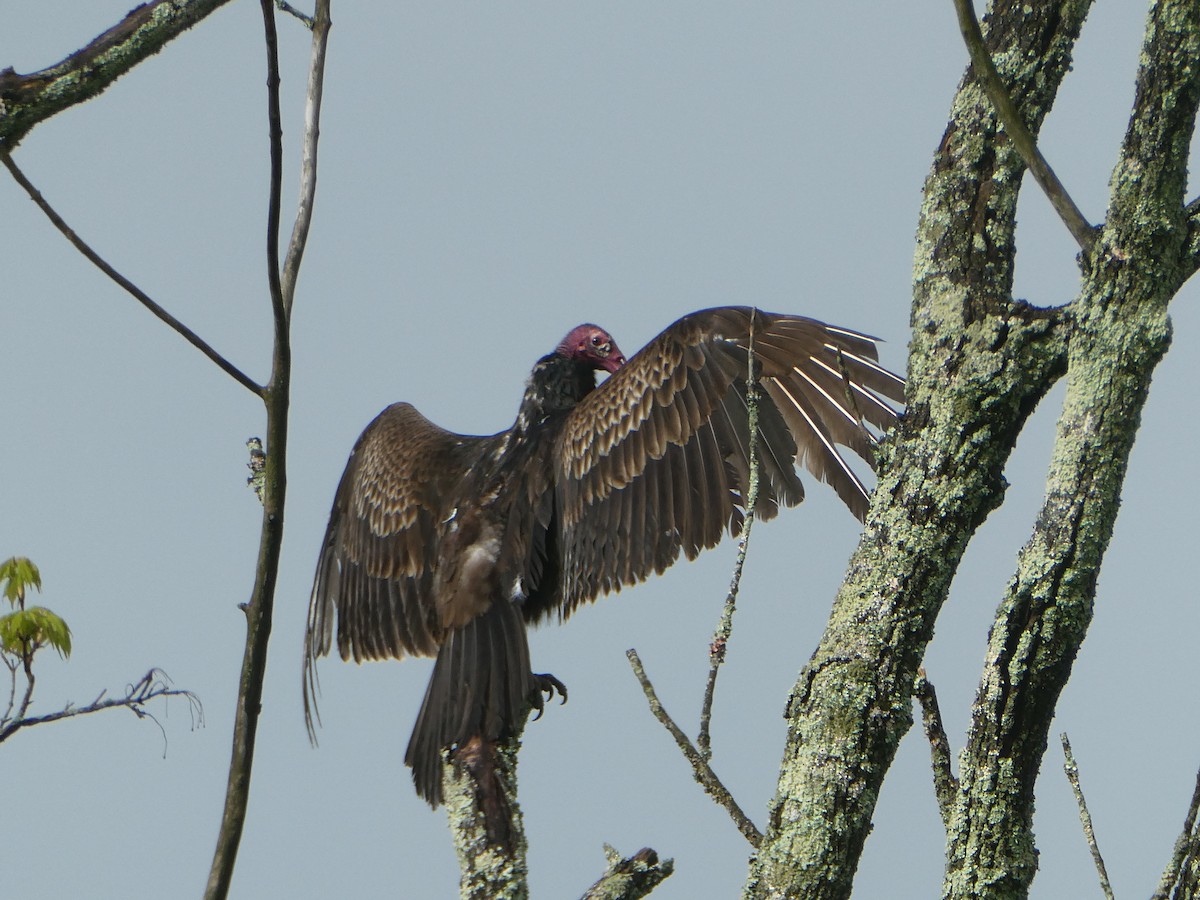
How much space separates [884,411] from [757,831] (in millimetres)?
2021

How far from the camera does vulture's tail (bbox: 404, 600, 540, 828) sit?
3334 millimetres

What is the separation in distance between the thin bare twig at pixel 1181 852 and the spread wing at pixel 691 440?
1.91 metres

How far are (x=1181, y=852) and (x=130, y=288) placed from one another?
1970mm

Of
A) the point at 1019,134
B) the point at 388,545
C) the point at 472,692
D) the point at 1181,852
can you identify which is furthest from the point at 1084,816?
the point at 388,545

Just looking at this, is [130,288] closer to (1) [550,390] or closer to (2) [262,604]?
(2) [262,604]

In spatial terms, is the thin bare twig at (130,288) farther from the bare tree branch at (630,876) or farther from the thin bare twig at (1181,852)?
the thin bare twig at (1181,852)

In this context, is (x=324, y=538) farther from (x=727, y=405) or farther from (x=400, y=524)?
(x=727, y=405)

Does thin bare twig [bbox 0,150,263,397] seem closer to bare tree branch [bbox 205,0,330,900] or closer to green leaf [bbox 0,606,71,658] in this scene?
bare tree branch [bbox 205,0,330,900]

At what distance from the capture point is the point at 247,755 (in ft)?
8.43

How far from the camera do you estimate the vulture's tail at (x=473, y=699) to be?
3.33 metres

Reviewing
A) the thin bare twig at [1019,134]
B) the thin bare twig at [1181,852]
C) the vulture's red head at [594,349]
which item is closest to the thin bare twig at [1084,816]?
the thin bare twig at [1181,852]

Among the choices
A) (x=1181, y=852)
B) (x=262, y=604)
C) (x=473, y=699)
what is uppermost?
(x=473, y=699)

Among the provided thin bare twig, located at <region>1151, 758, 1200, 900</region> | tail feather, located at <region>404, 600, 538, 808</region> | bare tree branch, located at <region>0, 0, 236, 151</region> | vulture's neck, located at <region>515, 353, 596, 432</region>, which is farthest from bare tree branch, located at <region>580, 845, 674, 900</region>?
vulture's neck, located at <region>515, 353, 596, 432</region>

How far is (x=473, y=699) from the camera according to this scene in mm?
3482
